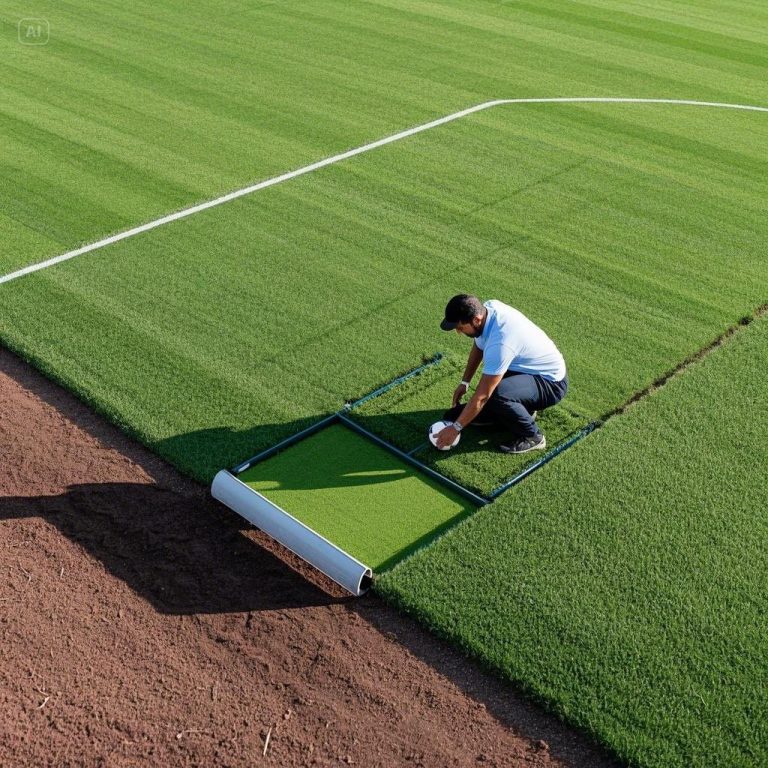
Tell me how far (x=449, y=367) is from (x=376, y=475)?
1782 millimetres

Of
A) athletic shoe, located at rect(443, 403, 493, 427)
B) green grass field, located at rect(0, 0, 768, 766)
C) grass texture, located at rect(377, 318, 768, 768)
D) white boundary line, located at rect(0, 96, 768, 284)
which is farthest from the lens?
white boundary line, located at rect(0, 96, 768, 284)

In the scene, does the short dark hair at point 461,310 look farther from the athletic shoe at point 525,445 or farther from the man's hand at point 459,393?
the athletic shoe at point 525,445

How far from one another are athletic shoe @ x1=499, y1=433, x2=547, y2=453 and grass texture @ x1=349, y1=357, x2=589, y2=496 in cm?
5

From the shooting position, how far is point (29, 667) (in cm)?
601

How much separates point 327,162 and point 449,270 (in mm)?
3509

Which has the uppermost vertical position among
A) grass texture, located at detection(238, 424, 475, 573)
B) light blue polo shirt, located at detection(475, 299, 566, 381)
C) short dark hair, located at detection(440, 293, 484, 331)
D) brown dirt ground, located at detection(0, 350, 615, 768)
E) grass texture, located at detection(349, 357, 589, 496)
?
short dark hair, located at detection(440, 293, 484, 331)

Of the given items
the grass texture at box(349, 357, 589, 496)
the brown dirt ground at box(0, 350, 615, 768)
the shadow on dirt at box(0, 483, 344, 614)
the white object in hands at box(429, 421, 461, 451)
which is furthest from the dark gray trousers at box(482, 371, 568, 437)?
the shadow on dirt at box(0, 483, 344, 614)

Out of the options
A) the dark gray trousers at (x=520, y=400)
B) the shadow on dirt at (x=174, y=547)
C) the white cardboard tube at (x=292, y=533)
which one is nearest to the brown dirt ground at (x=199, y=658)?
the shadow on dirt at (x=174, y=547)

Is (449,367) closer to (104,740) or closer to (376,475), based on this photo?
(376,475)

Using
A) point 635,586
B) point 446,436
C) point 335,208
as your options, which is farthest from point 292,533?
point 335,208

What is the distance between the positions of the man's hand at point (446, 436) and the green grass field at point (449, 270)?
14cm

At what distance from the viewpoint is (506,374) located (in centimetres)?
791

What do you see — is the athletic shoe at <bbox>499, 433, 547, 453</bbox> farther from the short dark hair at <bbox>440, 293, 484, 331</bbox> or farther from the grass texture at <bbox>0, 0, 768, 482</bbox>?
the short dark hair at <bbox>440, 293, 484, 331</bbox>

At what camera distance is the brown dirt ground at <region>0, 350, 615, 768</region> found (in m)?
5.58
